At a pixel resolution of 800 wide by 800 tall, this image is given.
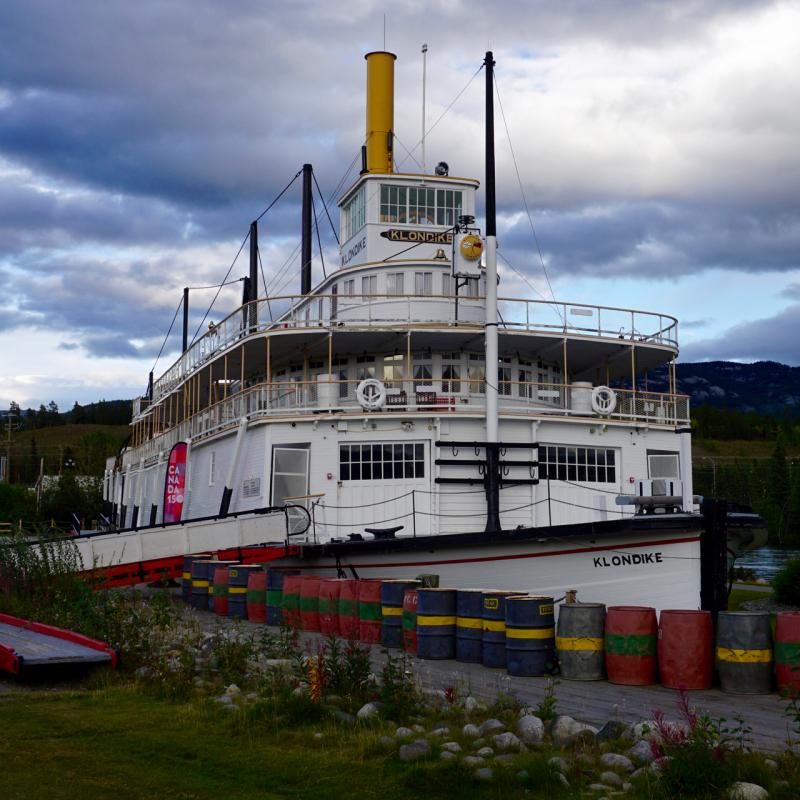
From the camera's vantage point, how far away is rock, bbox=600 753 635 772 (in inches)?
317

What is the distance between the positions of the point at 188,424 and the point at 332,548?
13669 mm

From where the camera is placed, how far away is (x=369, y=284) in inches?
1043

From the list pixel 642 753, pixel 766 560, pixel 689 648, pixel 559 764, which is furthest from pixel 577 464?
pixel 766 560

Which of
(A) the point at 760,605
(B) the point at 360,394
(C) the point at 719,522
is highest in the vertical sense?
(B) the point at 360,394

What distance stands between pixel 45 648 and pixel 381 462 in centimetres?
975

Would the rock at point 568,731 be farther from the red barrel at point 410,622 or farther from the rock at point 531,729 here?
the red barrel at point 410,622

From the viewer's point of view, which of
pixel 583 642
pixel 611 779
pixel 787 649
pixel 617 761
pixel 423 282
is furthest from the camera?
pixel 423 282

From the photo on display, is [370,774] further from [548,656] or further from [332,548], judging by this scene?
[332,548]

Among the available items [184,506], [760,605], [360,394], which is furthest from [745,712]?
[760,605]

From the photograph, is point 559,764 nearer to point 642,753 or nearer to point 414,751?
point 642,753

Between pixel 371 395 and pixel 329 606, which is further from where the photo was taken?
pixel 371 395

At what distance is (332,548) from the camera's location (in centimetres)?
1927

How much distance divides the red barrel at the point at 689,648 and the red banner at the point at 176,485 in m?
18.9

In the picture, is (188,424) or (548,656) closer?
(548,656)
